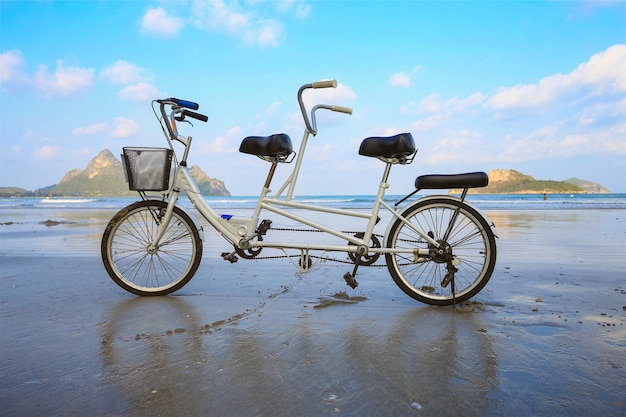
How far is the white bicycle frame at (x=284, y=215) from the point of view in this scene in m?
3.53

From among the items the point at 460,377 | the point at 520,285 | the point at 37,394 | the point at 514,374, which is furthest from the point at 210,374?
the point at 520,285

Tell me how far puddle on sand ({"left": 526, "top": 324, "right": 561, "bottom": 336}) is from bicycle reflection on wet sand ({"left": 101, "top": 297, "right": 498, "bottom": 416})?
0.33 meters

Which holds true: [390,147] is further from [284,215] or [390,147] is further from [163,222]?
[163,222]

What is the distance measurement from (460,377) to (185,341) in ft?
5.25

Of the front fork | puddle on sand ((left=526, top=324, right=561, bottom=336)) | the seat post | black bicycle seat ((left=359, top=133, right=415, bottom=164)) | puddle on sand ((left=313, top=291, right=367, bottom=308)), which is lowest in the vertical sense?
puddle on sand ((left=313, top=291, right=367, bottom=308))

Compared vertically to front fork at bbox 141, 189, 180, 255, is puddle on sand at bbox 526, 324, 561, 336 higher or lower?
lower

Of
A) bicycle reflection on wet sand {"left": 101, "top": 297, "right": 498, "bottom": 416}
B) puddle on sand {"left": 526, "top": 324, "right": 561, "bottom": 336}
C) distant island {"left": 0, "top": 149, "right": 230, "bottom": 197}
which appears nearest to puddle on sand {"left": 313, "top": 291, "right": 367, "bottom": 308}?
bicycle reflection on wet sand {"left": 101, "top": 297, "right": 498, "bottom": 416}

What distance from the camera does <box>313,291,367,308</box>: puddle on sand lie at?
3376mm

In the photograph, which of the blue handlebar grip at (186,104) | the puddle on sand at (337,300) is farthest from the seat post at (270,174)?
the puddle on sand at (337,300)

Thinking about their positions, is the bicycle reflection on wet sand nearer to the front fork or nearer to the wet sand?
the wet sand

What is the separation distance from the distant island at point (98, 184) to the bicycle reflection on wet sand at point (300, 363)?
70.0 m

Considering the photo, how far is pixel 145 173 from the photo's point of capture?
12.3ft

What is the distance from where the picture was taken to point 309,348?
2.39 metres

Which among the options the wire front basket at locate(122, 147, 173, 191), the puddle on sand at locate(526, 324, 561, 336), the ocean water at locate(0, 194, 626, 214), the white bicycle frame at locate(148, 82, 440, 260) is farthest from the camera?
the ocean water at locate(0, 194, 626, 214)
